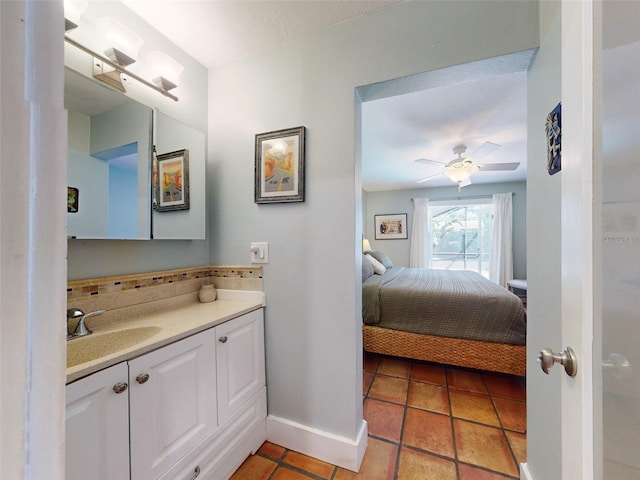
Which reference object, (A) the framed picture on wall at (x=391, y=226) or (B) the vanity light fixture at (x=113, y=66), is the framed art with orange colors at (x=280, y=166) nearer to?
(B) the vanity light fixture at (x=113, y=66)

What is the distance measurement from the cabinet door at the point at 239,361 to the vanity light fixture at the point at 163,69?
4.33 feet

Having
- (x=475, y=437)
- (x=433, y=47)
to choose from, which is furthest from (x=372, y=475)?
(x=433, y=47)

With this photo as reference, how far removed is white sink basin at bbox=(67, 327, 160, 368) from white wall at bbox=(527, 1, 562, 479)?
1604mm

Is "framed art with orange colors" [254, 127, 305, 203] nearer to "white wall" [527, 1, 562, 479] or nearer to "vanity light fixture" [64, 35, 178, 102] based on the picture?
"vanity light fixture" [64, 35, 178, 102]

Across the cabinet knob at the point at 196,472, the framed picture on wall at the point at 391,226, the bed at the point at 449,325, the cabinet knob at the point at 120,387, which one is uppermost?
the framed picture on wall at the point at 391,226

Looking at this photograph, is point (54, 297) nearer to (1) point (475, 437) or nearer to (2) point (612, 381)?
(2) point (612, 381)

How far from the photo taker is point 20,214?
0.23 m

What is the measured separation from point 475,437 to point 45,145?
2.15 metres

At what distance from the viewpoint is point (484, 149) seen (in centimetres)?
276

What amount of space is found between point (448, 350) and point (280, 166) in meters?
2.07

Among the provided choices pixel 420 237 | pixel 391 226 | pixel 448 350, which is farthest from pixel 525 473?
pixel 391 226

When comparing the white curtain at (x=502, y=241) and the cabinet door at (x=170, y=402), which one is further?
the white curtain at (x=502, y=241)

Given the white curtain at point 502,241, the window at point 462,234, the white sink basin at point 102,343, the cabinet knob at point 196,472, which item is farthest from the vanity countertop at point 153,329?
the white curtain at point 502,241

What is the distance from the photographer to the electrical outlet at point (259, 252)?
4.98ft
